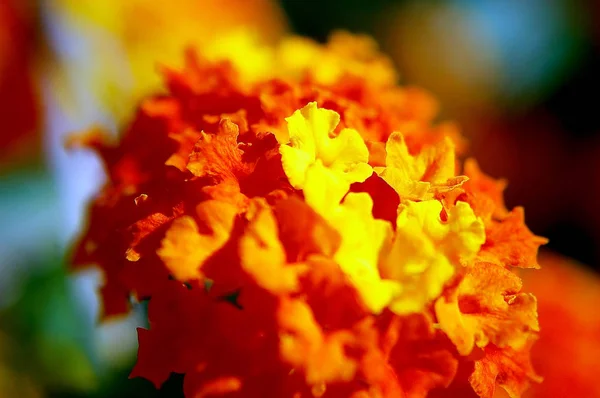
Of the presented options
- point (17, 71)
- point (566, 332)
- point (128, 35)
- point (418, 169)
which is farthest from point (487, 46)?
point (418, 169)

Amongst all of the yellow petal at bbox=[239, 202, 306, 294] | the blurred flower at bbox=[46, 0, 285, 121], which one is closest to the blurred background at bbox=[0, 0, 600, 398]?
the blurred flower at bbox=[46, 0, 285, 121]

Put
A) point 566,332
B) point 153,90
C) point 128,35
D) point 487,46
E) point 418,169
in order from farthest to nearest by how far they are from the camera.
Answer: point 487,46 → point 128,35 → point 153,90 → point 566,332 → point 418,169

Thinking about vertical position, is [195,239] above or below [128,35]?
above

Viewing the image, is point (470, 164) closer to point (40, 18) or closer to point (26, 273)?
point (26, 273)

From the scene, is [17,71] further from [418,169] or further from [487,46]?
[418,169]

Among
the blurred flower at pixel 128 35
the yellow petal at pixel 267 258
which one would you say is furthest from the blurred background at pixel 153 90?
the yellow petal at pixel 267 258

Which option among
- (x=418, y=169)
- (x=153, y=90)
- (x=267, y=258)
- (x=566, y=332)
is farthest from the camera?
(x=153, y=90)
